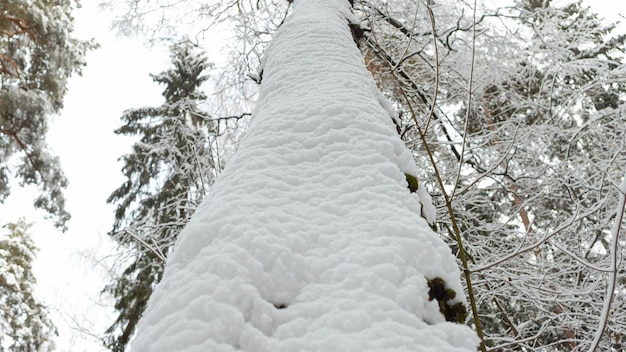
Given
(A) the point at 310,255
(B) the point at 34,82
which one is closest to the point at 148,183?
(B) the point at 34,82

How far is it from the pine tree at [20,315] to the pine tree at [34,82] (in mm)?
1704

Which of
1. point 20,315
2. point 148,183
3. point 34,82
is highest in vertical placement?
point 34,82

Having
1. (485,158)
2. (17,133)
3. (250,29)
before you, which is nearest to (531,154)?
(485,158)

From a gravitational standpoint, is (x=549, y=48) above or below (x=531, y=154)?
above

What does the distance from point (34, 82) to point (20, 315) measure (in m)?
5.63

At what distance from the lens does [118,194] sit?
29.9ft

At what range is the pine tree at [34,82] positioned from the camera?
8.22 m

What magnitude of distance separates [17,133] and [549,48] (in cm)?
1031

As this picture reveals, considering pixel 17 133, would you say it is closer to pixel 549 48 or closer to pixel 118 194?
pixel 118 194

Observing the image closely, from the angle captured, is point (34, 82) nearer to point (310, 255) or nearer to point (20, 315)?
point (20, 315)

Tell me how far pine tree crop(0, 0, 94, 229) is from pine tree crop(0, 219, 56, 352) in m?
1.70

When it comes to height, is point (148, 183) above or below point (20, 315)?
above

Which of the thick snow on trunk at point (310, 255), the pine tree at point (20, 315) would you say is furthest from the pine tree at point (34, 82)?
the thick snow on trunk at point (310, 255)

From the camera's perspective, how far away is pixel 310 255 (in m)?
0.86
